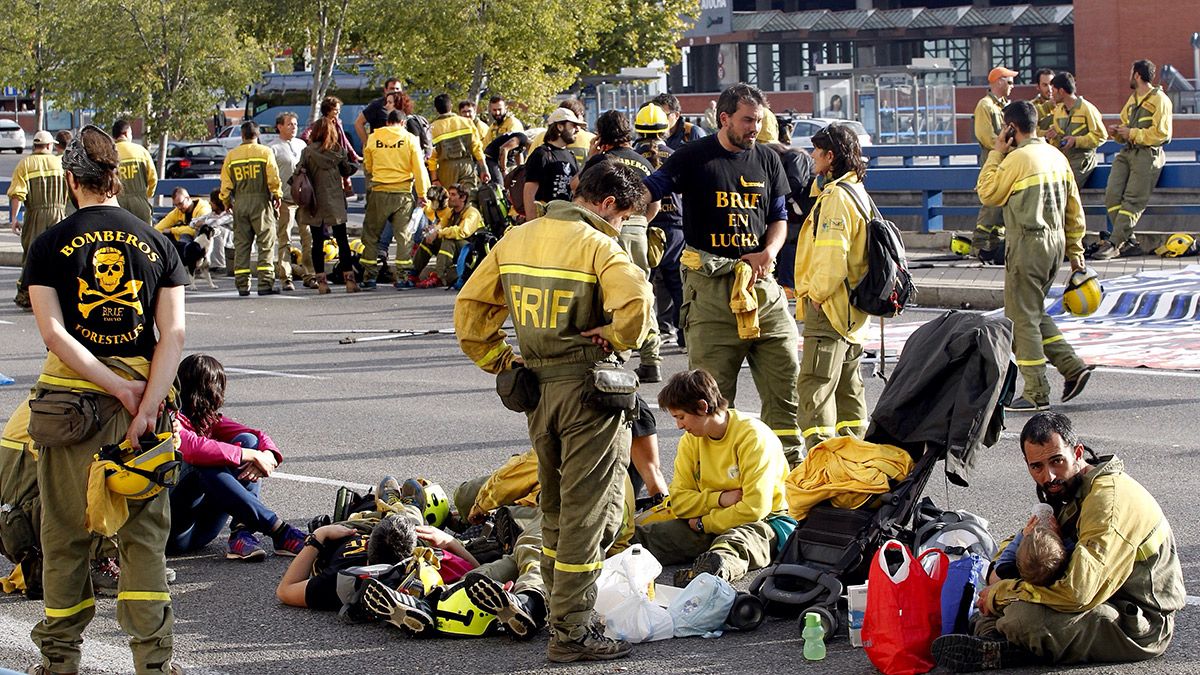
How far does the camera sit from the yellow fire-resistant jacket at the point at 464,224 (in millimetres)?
18188

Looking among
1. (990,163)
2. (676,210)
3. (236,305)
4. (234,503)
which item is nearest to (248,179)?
(236,305)

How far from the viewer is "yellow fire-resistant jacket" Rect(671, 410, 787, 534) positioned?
7.35 meters

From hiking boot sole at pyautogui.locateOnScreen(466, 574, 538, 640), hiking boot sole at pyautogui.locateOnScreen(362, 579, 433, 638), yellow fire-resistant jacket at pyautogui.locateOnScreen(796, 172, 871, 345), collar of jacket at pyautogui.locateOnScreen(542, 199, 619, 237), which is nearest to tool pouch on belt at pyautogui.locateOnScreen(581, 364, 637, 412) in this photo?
collar of jacket at pyautogui.locateOnScreen(542, 199, 619, 237)

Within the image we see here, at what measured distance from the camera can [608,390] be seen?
19.5 ft

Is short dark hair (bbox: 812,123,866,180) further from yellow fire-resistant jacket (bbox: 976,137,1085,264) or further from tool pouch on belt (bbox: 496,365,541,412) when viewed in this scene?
tool pouch on belt (bbox: 496,365,541,412)

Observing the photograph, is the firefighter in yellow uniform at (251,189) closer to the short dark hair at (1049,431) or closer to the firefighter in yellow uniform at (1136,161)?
the firefighter in yellow uniform at (1136,161)

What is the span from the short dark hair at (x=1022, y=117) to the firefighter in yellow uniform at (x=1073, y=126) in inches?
326

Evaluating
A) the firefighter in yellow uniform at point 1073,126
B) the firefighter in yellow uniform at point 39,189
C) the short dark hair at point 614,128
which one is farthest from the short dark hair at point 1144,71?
the firefighter in yellow uniform at point 39,189

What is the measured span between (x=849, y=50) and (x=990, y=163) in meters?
51.7

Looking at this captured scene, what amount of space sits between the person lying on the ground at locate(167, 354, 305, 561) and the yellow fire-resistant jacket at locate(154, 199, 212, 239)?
12324 millimetres

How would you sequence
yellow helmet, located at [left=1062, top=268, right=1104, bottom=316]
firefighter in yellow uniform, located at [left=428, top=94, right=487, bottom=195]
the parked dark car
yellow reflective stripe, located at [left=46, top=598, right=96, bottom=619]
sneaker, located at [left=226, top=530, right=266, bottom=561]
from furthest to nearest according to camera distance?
the parked dark car
firefighter in yellow uniform, located at [left=428, top=94, right=487, bottom=195]
yellow helmet, located at [left=1062, top=268, right=1104, bottom=316]
sneaker, located at [left=226, top=530, right=266, bottom=561]
yellow reflective stripe, located at [left=46, top=598, right=96, bottom=619]

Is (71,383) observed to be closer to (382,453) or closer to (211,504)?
(211,504)

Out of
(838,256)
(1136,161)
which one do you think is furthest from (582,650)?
(1136,161)

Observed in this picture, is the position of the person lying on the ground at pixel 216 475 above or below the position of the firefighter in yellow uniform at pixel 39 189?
below
